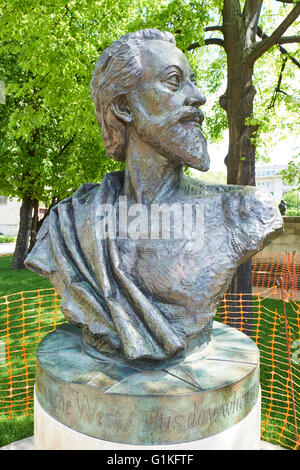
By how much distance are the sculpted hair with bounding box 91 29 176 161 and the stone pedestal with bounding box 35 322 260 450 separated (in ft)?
4.84

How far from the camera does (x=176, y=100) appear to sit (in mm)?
2371

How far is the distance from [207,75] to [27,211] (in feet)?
23.0

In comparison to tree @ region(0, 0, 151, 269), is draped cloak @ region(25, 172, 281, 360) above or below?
below

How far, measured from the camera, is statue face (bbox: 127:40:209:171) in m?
2.37

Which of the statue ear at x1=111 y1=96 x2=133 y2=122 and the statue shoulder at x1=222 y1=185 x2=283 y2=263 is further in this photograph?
the statue ear at x1=111 y1=96 x2=133 y2=122

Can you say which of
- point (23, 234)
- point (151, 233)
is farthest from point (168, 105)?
point (23, 234)

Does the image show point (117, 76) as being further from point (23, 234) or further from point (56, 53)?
point (23, 234)

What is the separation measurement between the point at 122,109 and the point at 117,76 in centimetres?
20

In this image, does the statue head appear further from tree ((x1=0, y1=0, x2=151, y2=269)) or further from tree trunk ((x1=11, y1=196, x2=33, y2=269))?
tree trunk ((x1=11, y1=196, x2=33, y2=269))

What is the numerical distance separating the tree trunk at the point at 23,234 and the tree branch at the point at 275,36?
899 centimetres

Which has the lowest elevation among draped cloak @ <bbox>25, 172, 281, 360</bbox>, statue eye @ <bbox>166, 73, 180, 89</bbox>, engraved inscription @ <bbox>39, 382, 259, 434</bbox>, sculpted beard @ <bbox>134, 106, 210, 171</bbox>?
engraved inscription @ <bbox>39, 382, 259, 434</bbox>

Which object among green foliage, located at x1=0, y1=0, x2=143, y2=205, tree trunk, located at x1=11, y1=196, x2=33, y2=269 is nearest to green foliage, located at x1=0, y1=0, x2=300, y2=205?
green foliage, located at x1=0, y1=0, x2=143, y2=205

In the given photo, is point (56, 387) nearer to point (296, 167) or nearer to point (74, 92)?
point (74, 92)
